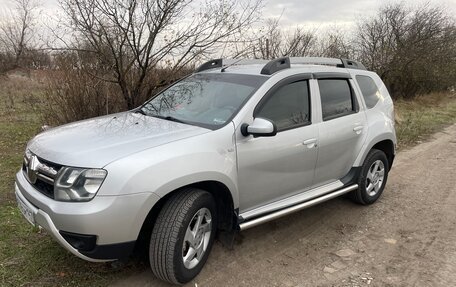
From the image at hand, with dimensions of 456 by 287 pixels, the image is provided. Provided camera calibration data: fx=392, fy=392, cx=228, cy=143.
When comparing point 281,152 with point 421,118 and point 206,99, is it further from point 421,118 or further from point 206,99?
point 421,118

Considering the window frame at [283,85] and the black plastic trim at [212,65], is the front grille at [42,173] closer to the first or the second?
the window frame at [283,85]

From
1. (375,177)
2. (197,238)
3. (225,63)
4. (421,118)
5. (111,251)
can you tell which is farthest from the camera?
(421,118)

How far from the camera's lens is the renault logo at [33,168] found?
296cm

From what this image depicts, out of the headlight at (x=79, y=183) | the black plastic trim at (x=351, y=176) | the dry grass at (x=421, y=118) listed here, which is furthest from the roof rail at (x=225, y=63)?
the dry grass at (x=421, y=118)

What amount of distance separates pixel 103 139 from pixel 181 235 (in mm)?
951

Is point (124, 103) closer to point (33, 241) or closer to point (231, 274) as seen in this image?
point (33, 241)

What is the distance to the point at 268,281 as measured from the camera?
11.0 ft

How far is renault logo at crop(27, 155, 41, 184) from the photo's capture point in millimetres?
2965

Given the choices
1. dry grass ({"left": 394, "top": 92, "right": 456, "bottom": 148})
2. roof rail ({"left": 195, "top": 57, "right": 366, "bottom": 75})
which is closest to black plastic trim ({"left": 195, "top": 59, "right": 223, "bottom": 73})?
roof rail ({"left": 195, "top": 57, "right": 366, "bottom": 75})

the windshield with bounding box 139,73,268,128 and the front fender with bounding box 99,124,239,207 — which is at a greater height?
the windshield with bounding box 139,73,268,128

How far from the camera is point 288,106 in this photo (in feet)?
12.6

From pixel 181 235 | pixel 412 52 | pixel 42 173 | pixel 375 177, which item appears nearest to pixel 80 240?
pixel 42 173

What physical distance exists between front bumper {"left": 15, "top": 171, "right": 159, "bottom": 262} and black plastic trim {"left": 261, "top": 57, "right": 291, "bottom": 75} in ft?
5.78

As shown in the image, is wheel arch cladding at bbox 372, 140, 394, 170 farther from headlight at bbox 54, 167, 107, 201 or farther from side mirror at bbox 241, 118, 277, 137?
headlight at bbox 54, 167, 107, 201
